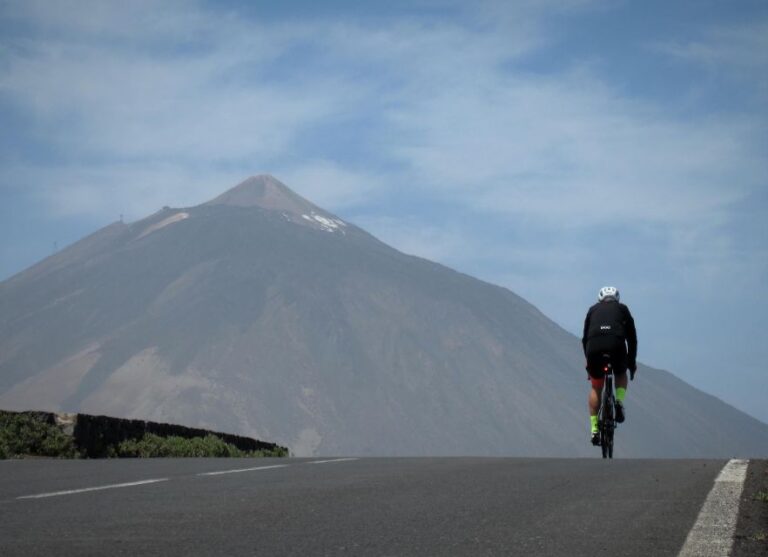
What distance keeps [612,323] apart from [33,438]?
23.7 feet

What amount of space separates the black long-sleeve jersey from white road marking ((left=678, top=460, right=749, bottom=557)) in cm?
563

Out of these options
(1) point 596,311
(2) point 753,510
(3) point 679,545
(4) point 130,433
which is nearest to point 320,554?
(3) point 679,545

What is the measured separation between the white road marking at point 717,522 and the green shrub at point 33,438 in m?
8.47

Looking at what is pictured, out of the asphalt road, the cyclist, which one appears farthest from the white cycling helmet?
the asphalt road

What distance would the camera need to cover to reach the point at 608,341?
15711mm

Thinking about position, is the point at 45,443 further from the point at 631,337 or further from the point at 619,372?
the point at 631,337

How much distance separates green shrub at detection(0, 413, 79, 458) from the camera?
15.1m

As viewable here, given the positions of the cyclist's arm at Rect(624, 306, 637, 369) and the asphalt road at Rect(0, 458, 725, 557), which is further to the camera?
the cyclist's arm at Rect(624, 306, 637, 369)

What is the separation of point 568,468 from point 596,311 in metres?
4.78

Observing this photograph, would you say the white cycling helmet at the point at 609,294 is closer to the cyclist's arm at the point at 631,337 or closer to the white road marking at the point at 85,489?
the cyclist's arm at the point at 631,337

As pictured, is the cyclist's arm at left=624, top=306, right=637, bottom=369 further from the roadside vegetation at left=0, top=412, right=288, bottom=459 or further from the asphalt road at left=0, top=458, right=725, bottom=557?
the roadside vegetation at left=0, top=412, right=288, bottom=459

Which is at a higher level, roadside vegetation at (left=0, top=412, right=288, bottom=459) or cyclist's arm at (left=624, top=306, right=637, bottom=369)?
cyclist's arm at (left=624, top=306, right=637, bottom=369)

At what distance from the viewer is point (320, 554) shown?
5773 mm

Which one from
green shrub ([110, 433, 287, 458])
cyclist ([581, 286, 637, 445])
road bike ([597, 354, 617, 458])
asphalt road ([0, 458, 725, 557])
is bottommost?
asphalt road ([0, 458, 725, 557])
